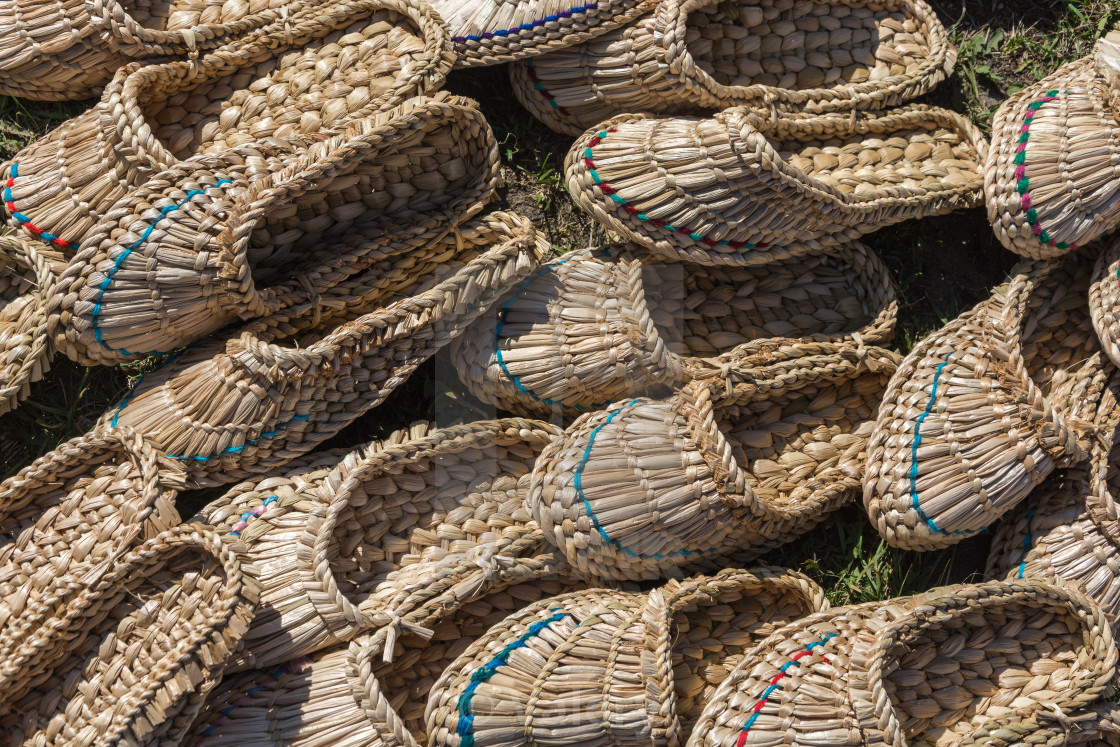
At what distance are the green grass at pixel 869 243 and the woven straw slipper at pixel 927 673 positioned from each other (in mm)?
115

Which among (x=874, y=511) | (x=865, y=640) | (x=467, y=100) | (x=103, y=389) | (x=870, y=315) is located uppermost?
(x=467, y=100)

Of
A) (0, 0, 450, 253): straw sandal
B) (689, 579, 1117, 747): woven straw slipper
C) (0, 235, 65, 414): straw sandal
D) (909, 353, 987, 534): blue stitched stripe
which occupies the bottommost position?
(689, 579, 1117, 747): woven straw slipper

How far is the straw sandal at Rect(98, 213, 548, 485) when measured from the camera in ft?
4.34

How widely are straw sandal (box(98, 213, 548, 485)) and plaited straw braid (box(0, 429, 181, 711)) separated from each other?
0.05 metres

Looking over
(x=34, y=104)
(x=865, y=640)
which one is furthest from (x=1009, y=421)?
(x=34, y=104)

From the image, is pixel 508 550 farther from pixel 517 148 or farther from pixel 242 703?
pixel 517 148

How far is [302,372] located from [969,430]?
3.11 feet

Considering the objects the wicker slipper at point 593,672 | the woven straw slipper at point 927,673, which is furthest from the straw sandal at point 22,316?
the woven straw slipper at point 927,673

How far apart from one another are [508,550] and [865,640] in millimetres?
508

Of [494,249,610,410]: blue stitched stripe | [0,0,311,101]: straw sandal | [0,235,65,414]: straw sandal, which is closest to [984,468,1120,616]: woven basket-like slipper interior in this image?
[494,249,610,410]: blue stitched stripe

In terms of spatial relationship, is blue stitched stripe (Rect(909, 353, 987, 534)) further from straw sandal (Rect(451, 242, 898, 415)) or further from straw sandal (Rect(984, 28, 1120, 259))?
A: straw sandal (Rect(984, 28, 1120, 259))

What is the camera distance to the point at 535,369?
1376 millimetres

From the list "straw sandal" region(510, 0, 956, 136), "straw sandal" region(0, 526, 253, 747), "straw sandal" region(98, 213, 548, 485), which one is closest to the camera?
"straw sandal" region(0, 526, 253, 747)

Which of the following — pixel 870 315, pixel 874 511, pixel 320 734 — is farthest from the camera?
pixel 870 315
